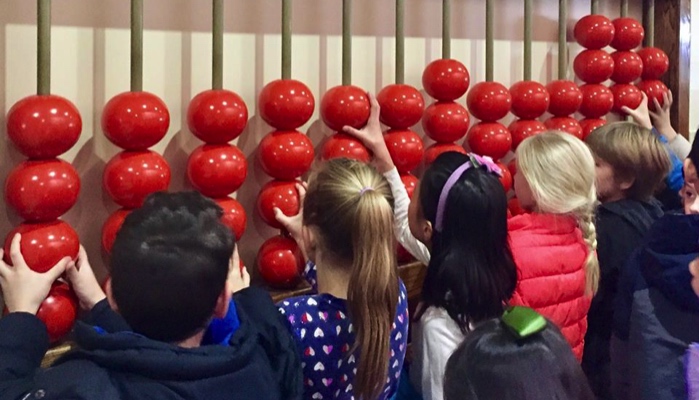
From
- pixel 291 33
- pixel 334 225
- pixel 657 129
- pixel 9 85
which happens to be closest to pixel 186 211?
pixel 334 225

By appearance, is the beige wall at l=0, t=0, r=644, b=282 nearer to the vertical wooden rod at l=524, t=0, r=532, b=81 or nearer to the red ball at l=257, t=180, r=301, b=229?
the red ball at l=257, t=180, r=301, b=229

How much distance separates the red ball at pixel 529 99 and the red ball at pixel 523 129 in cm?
2

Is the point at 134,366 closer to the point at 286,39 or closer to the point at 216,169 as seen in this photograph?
the point at 216,169

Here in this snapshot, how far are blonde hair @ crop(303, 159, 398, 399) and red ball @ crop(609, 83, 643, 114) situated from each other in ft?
4.38

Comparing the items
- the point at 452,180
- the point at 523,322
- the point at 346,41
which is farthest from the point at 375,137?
the point at 523,322

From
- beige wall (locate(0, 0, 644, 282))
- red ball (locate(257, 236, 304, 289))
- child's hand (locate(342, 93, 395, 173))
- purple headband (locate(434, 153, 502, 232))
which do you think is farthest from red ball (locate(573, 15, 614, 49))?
red ball (locate(257, 236, 304, 289))

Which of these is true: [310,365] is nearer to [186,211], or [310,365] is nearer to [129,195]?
[186,211]

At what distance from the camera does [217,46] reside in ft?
4.56

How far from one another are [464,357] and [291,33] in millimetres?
970

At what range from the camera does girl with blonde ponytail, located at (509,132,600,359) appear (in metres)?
1.43

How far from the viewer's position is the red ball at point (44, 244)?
3.77ft

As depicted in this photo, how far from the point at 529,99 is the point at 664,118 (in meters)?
0.64

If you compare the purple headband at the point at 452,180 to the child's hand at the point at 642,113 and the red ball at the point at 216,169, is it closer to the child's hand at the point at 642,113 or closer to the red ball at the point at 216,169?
the red ball at the point at 216,169

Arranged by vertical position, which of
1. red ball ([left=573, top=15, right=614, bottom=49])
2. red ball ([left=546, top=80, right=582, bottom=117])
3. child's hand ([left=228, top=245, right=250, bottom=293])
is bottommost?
child's hand ([left=228, top=245, right=250, bottom=293])
